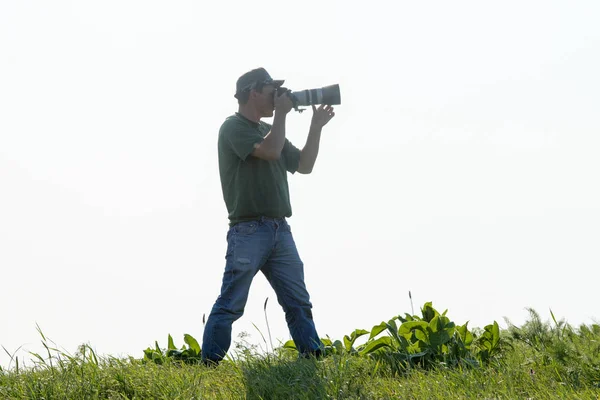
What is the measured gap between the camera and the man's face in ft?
19.7

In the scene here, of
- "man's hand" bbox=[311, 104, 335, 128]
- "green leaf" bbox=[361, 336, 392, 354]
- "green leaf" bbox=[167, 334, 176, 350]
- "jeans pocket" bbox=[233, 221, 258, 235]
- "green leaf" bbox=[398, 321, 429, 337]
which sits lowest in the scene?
"green leaf" bbox=[167, 334, 176, 350]

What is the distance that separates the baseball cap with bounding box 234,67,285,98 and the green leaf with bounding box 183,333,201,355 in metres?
2.20

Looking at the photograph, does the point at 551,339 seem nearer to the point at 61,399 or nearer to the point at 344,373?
the point at 344,373

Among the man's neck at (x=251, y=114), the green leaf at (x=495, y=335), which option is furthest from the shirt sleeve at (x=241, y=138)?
the green leaf at (x=495, y=335)

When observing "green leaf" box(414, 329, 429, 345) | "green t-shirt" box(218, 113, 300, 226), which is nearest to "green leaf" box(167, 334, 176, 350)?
"green t-shirt" box(218, 113, 300, 226)

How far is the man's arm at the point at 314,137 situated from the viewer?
6195 millimetres

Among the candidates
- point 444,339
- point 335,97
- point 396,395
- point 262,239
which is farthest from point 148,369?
point 335,97

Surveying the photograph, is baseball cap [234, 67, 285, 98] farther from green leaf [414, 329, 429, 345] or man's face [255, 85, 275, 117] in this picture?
green leaf [414, 329, 429, 345]

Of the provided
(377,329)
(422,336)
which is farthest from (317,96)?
(422,336)

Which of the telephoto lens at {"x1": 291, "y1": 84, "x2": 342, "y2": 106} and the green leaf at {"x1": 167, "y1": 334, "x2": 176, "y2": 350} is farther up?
the telephoto lens at {"x1": 291, "y1": 84, "x2": 342, "y2": 106}

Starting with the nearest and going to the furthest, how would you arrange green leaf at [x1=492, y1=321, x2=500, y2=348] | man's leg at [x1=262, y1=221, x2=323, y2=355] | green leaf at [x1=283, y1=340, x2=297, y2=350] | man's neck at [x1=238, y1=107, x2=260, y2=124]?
green leaf at [x1=492, y1=321, x2=500, y2=348] → man's leg at [x1=262, y1=221, x2=323, y2=355] → man's neck at [x1=238, y1=107, x2=260, y2=124] → green leaf at [x1=283, y1=340, x2=297, y2=350]

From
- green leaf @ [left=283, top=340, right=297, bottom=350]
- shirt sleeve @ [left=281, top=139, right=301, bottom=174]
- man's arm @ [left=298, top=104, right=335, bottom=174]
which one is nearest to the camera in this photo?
man's arm @ [left=298, top=104, right=335, bottom=174]

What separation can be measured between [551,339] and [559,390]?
847 mm

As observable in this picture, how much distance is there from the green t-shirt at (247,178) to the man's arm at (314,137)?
1.08 ft
